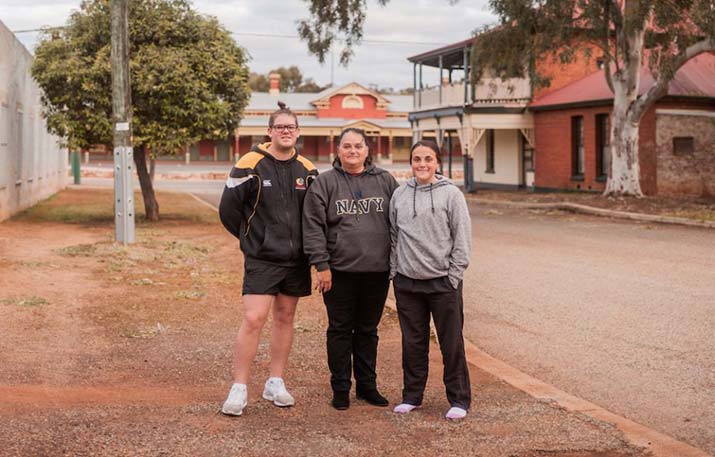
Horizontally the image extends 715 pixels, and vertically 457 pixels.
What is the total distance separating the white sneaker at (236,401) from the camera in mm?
5379

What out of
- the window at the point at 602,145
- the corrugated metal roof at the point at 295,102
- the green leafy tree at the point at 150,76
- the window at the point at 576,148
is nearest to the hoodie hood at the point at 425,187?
the green leafy tree at the point at 150,76

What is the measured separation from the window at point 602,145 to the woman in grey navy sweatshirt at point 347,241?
2489 centimetres

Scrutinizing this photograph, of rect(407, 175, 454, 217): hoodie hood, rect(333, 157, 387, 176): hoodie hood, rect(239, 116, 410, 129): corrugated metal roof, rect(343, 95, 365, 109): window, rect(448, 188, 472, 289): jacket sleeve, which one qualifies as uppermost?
rect(343, 95, 365, 109): window

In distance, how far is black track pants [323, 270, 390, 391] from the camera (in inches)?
220

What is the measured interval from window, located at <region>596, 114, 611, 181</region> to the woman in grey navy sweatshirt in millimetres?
24885

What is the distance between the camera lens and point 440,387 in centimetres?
623

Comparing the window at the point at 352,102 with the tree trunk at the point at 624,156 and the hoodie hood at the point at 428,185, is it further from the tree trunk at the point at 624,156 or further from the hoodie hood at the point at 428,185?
the hoodie hood at the point at 428,185

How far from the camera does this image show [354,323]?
5.77 meters

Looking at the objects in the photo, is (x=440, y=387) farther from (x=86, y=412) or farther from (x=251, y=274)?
(x=86, y=412)

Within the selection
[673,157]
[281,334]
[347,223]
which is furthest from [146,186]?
[673,157]

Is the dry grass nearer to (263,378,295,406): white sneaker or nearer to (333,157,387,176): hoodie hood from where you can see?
(263,378,295,406): white sneaker

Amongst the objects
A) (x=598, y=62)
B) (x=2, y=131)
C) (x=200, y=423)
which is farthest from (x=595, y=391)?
(x=598, y=62)

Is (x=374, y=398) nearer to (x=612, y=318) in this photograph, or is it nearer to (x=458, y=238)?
(x=458, y=238)

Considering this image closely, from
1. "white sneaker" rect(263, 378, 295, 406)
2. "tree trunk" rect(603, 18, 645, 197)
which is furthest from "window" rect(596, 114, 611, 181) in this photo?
"white sneaker" rect(263, 378, 295, 406)
